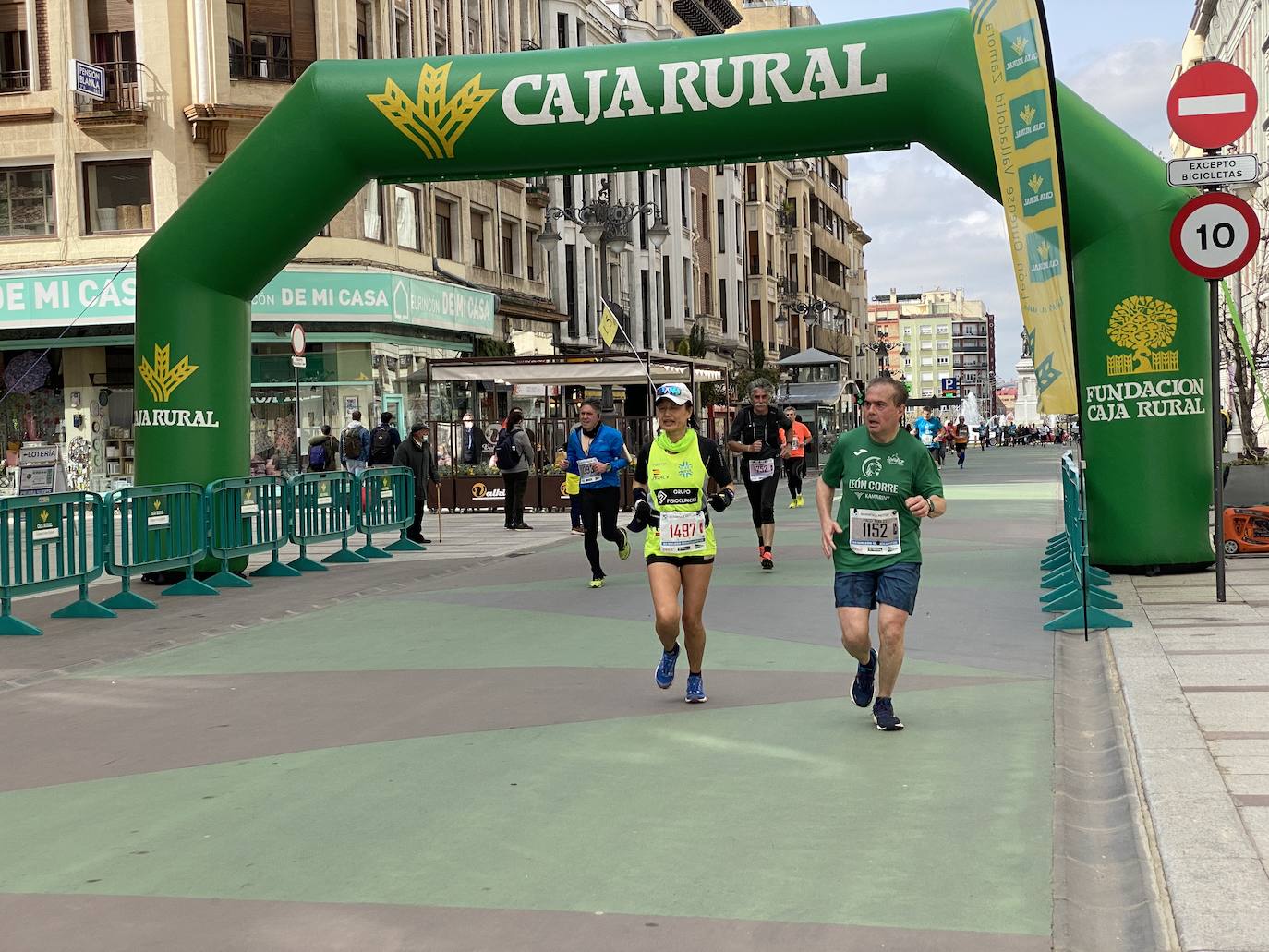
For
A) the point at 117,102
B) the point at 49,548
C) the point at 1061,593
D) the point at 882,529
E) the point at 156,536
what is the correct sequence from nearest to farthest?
the point at 882,529
the point at 1061,593
the point at 49,548
the point at 156,536
the point at 117,102

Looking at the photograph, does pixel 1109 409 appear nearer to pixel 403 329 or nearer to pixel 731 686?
pixel 731 686

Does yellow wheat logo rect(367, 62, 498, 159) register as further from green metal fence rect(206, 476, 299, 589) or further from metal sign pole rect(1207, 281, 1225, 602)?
metal sign pole rect(1207, 281, 1225, 602)

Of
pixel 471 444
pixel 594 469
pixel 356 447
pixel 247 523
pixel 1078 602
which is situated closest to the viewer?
pixel 1078 602

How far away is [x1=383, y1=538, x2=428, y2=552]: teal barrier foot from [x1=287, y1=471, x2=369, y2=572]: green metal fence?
1.29 metres

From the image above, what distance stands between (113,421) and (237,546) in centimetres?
1721

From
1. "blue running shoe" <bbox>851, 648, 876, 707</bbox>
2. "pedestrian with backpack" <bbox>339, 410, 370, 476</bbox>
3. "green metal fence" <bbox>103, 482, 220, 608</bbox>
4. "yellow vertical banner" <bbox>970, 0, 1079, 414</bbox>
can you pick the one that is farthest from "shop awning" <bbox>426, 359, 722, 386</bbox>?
"blue running shoe" <bbox>851, 648, 876, 707</bbox>

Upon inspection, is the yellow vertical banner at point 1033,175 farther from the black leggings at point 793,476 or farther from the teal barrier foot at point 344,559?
the black leggings at point 793,476

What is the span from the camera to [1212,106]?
1204cm

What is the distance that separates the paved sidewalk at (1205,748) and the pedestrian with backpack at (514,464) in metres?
13.8

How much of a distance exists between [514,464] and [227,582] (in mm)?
9599

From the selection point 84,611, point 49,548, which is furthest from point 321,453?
point 49,548

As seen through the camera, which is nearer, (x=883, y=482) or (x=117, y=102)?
(x=883, y=482)

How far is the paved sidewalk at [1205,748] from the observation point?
4766 millimetres

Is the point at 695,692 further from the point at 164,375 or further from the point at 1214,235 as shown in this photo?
the point at 164,375
